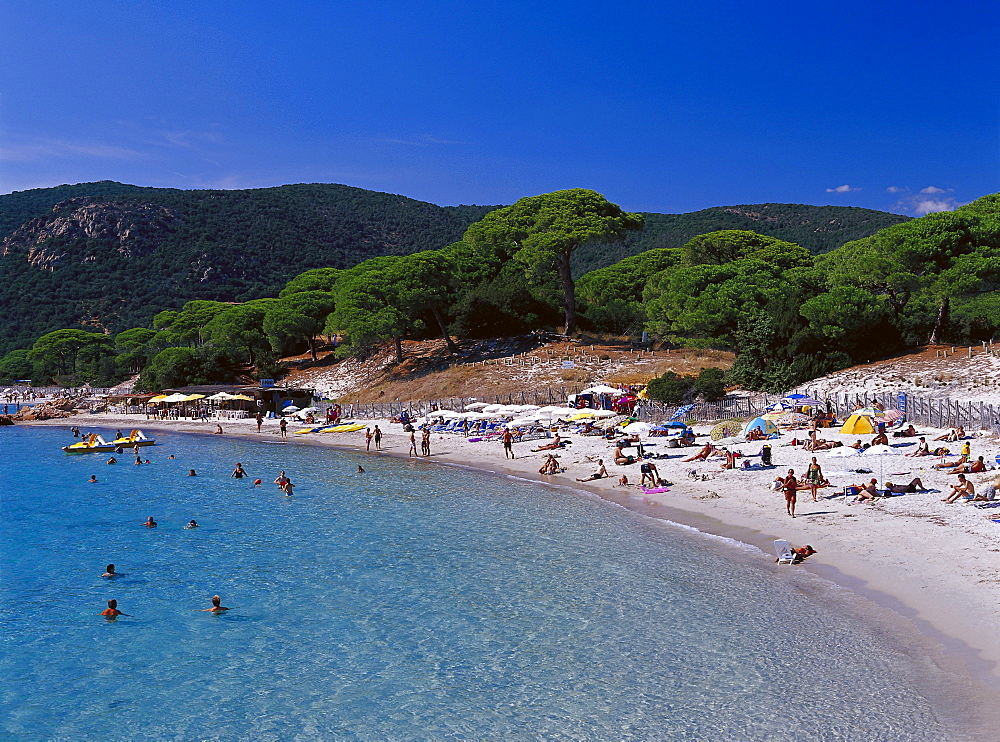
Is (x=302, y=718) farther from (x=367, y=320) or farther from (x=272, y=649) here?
(x=367, y=320)

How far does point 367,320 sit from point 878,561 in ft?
167

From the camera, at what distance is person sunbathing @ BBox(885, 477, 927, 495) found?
21.1 m

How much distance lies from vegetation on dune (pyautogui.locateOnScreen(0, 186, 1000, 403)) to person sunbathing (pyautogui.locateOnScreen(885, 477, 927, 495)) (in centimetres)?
1919

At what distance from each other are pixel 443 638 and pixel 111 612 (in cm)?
708

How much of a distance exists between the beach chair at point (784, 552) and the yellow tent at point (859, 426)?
15075 mm

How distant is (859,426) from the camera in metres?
30.0

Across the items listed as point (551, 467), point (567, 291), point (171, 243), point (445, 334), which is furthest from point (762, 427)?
point (171, 243)

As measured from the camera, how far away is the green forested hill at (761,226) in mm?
125625

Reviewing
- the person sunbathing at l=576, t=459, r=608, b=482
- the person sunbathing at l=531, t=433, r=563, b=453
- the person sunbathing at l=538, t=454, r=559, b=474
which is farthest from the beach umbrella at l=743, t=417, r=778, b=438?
the person sunbathing at l=538, t=454, r=559, b=474

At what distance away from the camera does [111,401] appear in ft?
244

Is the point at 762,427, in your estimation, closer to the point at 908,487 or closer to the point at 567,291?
the point at 908,487

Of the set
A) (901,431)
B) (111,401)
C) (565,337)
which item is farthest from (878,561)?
(111,401)

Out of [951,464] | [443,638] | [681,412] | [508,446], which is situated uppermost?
[681,412]

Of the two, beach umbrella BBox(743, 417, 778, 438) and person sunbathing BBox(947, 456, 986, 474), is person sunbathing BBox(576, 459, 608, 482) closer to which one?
beach umbrella BBox(743, 417, 778, 438)
